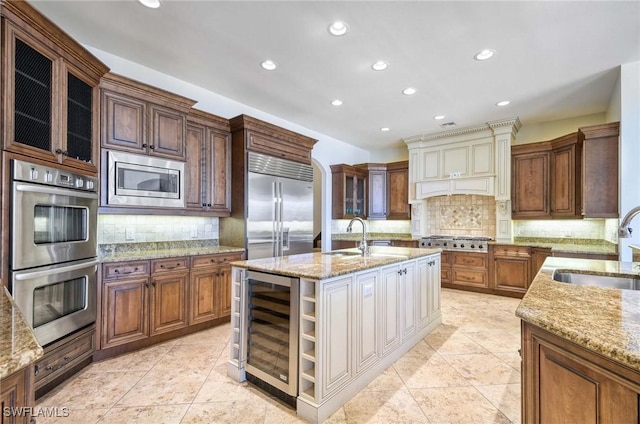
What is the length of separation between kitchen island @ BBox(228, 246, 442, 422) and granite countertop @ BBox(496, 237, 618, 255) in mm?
2598

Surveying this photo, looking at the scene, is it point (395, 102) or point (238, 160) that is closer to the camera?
point (238, 160)

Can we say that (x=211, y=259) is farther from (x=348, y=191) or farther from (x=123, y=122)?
(x=348, y=191)

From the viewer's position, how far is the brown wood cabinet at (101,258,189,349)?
2.66 meters

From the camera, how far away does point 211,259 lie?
11.0ft

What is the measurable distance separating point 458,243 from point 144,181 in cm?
492

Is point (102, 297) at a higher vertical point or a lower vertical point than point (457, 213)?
lower

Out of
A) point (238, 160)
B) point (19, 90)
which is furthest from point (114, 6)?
point (238, 160)

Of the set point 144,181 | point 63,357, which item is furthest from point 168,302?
point 144,181

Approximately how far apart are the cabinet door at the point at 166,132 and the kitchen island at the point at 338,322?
1.77 metres

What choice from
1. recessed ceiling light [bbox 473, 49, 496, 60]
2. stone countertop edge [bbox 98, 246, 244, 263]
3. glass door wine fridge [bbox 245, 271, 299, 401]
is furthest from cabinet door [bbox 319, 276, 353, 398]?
recessed ceiling light [bbox 473, 49, 496, 60]

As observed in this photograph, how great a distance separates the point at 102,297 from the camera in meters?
2.61

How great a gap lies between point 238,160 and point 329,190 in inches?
109

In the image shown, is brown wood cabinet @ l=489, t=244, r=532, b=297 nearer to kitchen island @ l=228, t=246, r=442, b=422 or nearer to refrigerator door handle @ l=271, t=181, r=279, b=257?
kitchen island @ l=228, t=246, r=442, b=422

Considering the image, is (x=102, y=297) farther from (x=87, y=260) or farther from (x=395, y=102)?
(x=395, y=102)
